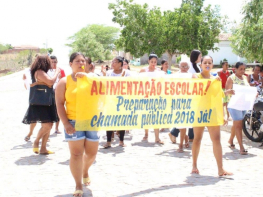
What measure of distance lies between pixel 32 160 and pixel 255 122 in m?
5.14

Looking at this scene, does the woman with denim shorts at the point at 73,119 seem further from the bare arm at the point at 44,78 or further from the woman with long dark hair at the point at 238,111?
the woman with long dark hair at the point at 238,111

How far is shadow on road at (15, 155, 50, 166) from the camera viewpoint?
6805 millimetres

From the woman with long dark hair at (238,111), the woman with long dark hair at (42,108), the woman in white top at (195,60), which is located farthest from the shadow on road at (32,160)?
the woman with long dark hair at (238,111)

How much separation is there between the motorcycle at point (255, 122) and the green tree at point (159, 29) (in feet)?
98.0

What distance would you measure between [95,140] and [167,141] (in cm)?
424

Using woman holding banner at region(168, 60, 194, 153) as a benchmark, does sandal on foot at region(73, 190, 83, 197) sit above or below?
below

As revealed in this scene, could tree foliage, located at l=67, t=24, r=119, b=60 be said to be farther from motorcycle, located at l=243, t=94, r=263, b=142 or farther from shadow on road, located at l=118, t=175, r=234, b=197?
shadow on road, located at l=118, t=175, r=234, b=197

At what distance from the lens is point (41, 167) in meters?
6.52

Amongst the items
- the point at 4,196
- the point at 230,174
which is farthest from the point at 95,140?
the point at 230,174

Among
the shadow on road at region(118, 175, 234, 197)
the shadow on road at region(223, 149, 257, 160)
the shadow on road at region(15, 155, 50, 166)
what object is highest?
the shadow on road at region(118, 175, 234, 197)

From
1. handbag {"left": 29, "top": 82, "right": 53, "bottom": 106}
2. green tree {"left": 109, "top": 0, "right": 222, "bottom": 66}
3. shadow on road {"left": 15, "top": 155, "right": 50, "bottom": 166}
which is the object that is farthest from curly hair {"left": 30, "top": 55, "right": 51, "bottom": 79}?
green tree {"left": 109, "top": 0, "right": 222, "bottom": 66}

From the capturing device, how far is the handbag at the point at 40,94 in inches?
281

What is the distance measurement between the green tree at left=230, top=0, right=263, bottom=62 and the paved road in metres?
6.89

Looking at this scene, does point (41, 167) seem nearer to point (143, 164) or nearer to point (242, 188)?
point (143, 164)
